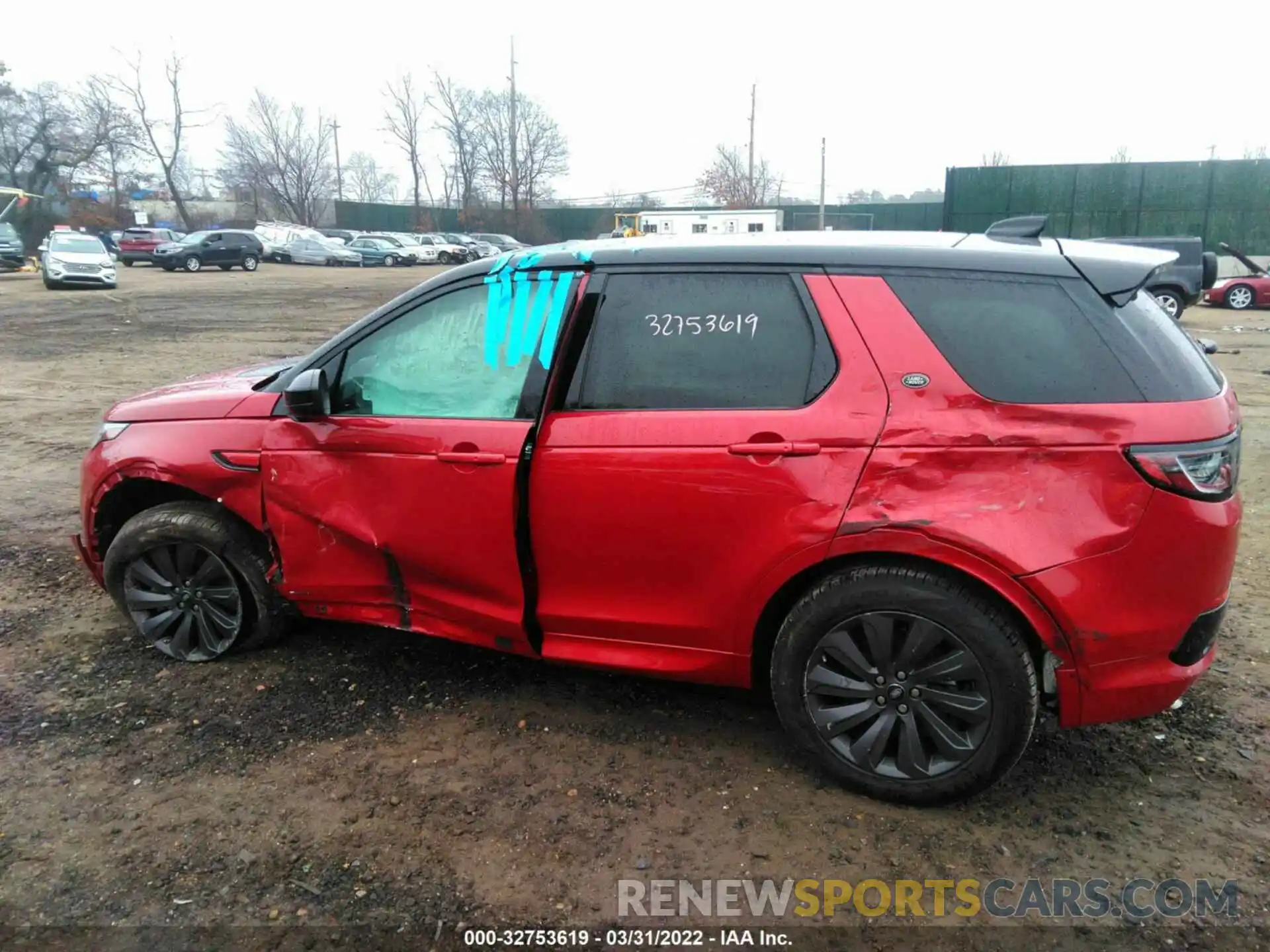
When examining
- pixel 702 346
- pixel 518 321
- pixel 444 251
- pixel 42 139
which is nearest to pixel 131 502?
pixel 518 321

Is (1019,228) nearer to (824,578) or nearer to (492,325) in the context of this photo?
(824,578)

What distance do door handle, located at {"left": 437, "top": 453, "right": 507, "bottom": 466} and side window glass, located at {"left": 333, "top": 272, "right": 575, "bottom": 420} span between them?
15cm

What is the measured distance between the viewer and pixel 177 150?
212 ft

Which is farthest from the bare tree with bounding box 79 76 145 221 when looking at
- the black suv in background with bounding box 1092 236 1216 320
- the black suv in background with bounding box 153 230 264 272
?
the black suv in background with bounding box 1092 236 1216 320

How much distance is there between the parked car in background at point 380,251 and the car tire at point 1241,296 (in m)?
35.5

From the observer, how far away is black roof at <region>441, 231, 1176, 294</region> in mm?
2842

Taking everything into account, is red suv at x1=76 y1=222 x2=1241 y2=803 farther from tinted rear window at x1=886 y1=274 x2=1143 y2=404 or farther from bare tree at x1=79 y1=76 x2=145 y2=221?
bare tree at x1=79 y1=76 x2=145 y2=221

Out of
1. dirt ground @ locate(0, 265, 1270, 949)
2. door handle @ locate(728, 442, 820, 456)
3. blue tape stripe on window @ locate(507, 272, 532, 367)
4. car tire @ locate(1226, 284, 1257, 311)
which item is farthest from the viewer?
car tire @ locate(1226, 284, 1257, 311)

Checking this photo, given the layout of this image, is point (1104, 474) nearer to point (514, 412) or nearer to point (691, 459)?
point (691, 459)

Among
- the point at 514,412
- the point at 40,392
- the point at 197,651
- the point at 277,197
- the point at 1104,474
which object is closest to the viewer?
the point at 1104,474

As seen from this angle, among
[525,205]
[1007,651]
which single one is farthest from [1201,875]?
[525,205]

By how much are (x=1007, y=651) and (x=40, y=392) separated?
1173 cm

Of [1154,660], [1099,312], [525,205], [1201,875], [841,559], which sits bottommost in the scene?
[1201,875]

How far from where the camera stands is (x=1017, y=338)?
2777 mm
